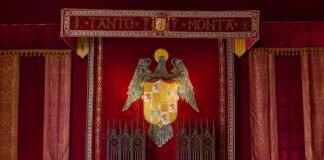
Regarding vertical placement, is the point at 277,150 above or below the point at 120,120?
below

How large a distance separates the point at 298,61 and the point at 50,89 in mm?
3089

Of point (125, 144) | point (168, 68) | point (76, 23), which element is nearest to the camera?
point (76, 23)

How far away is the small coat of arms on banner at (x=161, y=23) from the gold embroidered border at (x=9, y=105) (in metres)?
1.89

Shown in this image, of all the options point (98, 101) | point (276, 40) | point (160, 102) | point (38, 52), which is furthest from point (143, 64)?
point (276, 40)

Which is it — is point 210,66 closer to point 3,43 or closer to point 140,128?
point 140,128

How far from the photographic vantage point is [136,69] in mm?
5758

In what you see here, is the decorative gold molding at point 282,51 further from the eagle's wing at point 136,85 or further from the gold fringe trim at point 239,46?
the eagle's wing at point 136,85

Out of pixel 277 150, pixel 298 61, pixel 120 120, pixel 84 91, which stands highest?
pixel 298 61

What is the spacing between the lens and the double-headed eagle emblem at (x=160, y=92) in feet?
18.6

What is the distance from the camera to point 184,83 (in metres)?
5.75

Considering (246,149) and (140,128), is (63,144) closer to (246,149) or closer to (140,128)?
(140,128)

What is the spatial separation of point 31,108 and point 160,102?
5.19 ft

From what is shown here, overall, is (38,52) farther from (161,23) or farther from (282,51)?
(282,51)

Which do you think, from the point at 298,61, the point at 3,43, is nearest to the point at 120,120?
the point at 3,43
